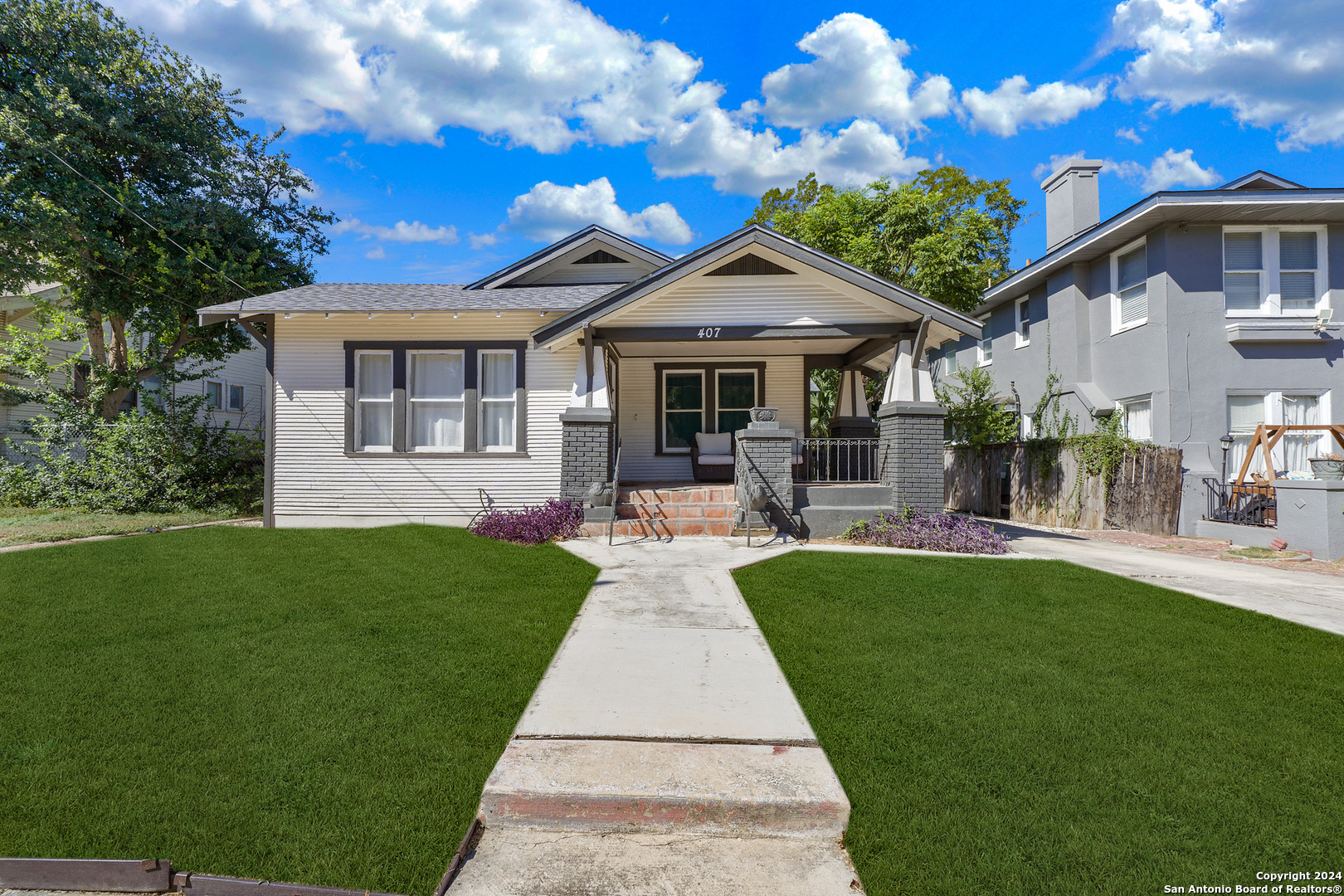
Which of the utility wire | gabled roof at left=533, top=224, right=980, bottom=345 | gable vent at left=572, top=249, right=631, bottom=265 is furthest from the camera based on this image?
gable vent at left=572, top=249, right=631, bottom=265

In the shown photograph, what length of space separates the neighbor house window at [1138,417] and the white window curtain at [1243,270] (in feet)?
7.41

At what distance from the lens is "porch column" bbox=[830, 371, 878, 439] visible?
538 inches

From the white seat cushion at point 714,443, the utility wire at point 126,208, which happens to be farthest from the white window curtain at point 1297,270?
the utility wire at point 126,208

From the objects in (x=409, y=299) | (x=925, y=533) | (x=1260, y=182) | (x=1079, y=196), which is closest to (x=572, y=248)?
(x=409, y=299)

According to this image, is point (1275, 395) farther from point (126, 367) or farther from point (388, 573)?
point (126, 367)

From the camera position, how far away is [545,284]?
14078mm

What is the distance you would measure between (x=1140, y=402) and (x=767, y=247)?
9093 millimetres

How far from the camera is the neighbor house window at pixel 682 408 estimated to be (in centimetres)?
1384

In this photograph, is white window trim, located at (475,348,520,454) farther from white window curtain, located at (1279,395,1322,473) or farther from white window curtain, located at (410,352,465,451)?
white window curtain, located at (1279,395,1322,473)

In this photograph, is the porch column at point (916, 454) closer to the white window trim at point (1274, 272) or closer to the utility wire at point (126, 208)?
the white window trim at point (1274, 272)

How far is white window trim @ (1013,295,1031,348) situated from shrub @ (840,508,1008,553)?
10.2 metres

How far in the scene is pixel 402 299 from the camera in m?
11.7

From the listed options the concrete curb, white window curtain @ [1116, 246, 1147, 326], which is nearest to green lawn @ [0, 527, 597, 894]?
the concrete curb
